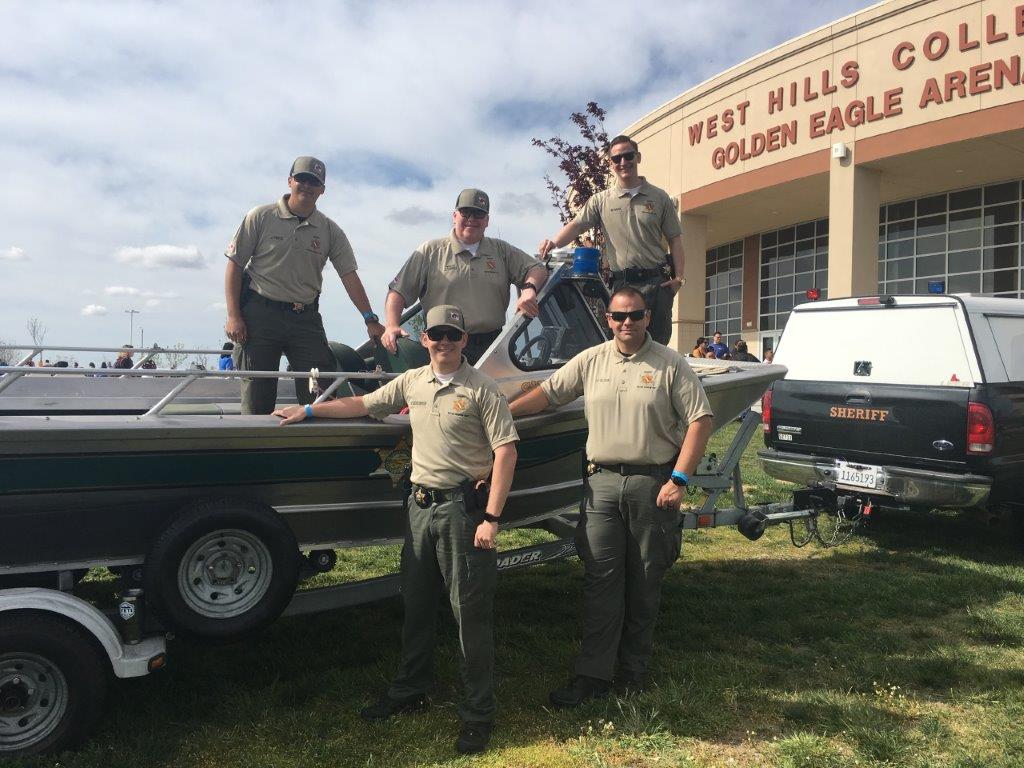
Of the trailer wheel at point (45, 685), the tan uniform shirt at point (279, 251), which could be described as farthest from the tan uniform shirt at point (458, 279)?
the trailer wheel at point (45, 685)

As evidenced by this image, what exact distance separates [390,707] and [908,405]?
4364 millimetres

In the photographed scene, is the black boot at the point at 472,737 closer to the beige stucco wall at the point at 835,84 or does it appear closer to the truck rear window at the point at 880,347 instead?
the truck rear window at the point at 880,347

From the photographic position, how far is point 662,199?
4.75m

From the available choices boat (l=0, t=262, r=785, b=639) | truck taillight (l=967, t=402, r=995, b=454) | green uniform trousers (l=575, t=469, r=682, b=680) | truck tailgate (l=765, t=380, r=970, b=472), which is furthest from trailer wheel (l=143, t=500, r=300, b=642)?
truck taillight (l=967, t=402, r=995, b=454)

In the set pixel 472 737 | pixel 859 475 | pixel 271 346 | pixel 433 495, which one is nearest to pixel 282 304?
pixel 271 346

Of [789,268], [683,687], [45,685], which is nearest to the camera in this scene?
[45,685]

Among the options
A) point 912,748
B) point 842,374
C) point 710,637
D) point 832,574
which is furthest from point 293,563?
point 842,374

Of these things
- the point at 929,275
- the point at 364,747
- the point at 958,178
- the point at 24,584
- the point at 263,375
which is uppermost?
the point at 958,178

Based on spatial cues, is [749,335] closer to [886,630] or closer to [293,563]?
[886,630]

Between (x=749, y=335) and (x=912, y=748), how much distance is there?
66.4 ft

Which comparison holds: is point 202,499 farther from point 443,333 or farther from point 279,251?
point 279,251

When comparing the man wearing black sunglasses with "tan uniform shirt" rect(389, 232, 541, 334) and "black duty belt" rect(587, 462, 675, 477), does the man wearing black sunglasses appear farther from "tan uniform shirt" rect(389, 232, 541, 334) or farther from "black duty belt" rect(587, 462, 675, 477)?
"black duty belt" rect(587, 462, 675, 477)

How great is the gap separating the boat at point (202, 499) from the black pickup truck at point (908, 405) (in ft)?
10.7

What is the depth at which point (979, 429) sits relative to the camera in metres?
5.40
